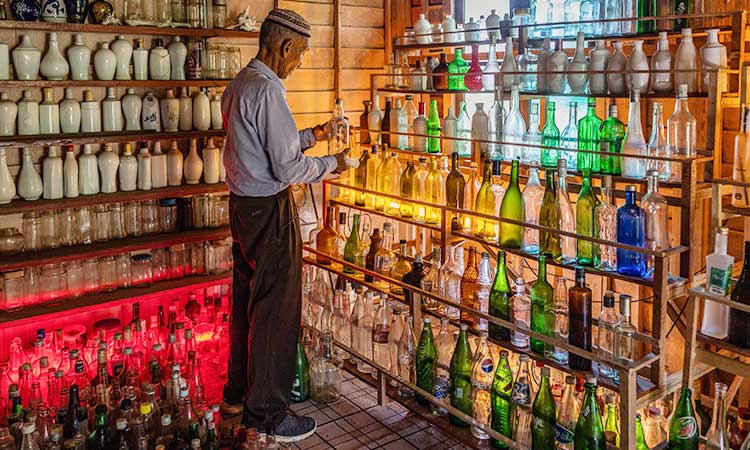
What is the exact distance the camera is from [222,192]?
3488mm

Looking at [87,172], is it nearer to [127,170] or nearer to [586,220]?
[127,170]

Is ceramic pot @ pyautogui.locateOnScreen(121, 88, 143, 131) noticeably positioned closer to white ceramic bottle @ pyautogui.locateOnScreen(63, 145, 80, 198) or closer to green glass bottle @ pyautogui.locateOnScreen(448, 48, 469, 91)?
white ceramic bottle @ pyautogui.locateOnScreen(63, 145, 80, 198)

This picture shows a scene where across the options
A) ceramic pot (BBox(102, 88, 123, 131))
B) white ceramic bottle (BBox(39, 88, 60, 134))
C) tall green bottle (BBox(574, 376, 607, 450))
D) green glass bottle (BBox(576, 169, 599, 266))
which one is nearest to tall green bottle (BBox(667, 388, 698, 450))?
tall green bottle (BBox(574, 376, 607, 450))

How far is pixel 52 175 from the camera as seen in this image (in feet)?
9.66

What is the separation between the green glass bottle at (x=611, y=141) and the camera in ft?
7.71

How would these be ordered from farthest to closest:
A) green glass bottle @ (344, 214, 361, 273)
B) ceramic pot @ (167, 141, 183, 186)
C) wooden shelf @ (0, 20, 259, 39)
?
ceramic pot @ (167, 141, 183, 186) → green glass bottle @ (344, 214, 361, 273) → wooden shelf @ (0, 20, 259, 39)

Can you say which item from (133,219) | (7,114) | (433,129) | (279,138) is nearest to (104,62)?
(7,114)

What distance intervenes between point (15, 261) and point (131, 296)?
0.49 m

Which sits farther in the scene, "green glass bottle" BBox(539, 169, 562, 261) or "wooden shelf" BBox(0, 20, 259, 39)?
"wooden shelf" BBox(0, 20, 259, 39)

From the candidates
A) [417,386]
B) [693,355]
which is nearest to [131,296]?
[417,386]

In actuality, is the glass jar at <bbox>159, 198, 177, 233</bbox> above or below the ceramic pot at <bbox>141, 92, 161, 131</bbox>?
below

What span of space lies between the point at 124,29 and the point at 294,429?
1742 millimetres

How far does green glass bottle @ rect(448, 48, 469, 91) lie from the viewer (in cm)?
320

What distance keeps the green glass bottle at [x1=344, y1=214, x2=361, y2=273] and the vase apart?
50.2 inches
